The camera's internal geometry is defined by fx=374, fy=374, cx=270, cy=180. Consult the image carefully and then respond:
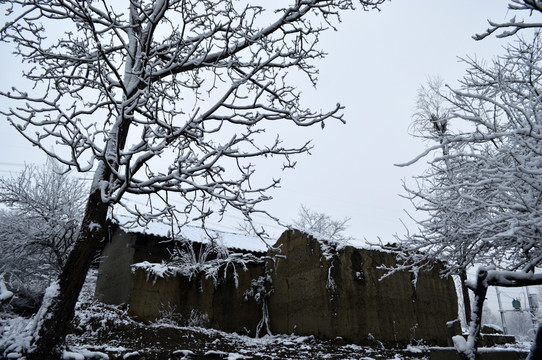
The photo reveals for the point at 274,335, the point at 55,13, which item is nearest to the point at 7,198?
the point at 274,335

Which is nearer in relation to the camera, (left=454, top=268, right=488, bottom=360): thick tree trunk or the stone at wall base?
(left=454, top=268, right=488, bottom=360): thick tree trunk

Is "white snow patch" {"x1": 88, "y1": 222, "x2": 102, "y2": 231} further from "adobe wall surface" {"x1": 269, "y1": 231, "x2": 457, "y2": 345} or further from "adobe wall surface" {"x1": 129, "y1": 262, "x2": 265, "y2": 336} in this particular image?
"adobe wall surface" {"x1": 269, "y1": 231, "x2": 457, "y2": 345}

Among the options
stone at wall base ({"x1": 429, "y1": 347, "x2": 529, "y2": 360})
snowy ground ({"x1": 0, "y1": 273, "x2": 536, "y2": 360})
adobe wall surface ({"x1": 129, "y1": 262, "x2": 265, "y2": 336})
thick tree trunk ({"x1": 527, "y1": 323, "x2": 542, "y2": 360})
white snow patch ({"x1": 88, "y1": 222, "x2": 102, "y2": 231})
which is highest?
white snow patch ({"x1": 88, "y1": 222, "x2": 102, "y2": 231})

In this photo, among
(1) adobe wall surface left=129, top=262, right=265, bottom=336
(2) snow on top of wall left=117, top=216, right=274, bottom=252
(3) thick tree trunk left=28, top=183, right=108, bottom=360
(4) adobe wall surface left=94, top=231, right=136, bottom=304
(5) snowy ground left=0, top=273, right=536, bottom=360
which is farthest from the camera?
(2) snow on top of wall left=117, top=216, right=274, bottom=252

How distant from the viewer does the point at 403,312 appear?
39.0 feet

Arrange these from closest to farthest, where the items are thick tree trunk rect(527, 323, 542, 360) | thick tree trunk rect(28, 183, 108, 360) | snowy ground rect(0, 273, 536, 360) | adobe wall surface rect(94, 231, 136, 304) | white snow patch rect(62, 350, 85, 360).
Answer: thick tree trunk rect(527, 323, 542, 360) < thick tree trunk rect(28, 183, 108, 360) < white snow patch rect(62, 350, 85, 360) < snowy ground rect(0, 273, 536, 360) < adobe wall surface rect(94, 231, 136, 304)

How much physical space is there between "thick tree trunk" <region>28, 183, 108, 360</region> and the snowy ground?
238cm

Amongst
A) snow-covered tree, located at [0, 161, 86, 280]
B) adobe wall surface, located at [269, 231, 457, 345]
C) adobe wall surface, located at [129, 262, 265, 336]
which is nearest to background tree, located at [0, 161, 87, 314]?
snow-covered tree, located at [0, 161, 86, 280]

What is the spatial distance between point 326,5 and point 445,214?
170 inches

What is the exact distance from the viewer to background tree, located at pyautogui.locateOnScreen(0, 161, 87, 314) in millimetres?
18984

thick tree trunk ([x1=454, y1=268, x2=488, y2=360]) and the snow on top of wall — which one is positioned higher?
the snow on top of wall

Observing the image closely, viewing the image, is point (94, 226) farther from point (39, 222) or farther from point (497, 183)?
point (39, 222)

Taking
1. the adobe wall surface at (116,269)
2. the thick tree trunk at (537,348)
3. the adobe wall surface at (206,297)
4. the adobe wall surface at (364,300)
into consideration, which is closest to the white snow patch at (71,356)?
the thick tree trunk at (537,348)

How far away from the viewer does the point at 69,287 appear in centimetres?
521
